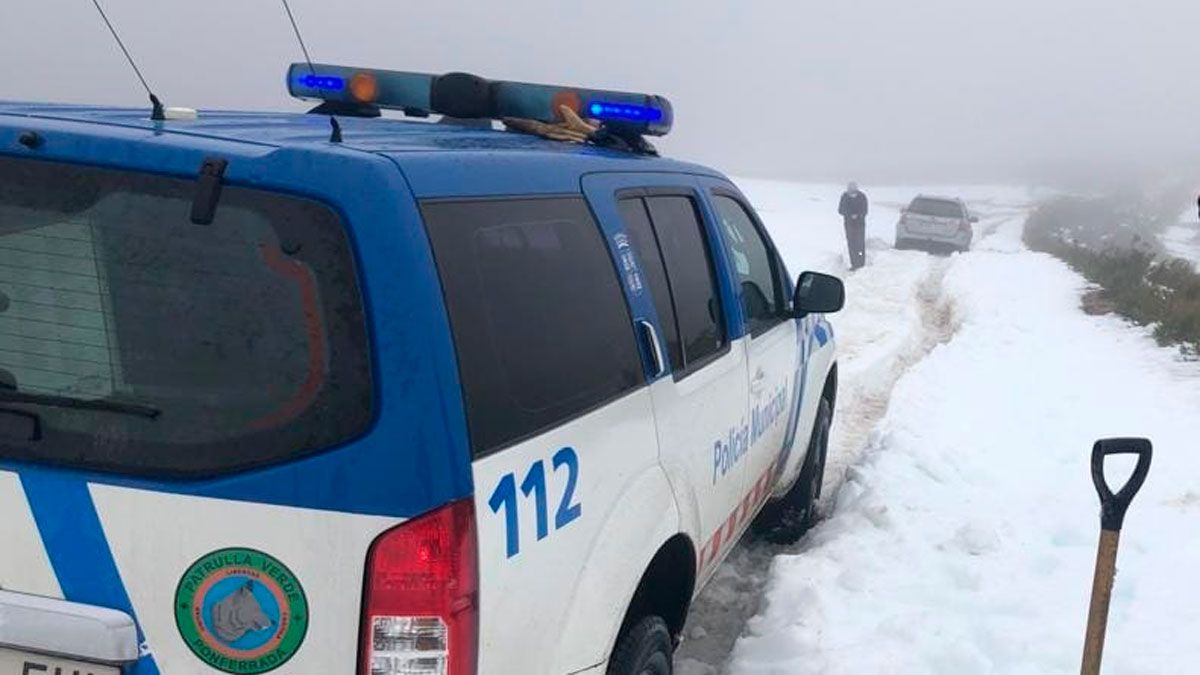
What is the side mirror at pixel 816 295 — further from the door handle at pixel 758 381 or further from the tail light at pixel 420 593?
the tail light at pixel 420 593

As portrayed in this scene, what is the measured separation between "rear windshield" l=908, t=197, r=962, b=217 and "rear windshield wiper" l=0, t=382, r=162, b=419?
25.0 m

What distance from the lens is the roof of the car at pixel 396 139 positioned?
2.02 metres

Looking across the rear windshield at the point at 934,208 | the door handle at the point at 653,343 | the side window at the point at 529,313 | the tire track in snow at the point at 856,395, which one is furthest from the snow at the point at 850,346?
the side window at the point at 529,313

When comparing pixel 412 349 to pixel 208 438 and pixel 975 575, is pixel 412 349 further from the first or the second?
pixel 975 575

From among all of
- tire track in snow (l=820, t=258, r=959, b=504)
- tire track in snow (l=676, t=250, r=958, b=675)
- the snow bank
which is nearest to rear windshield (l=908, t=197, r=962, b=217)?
tire track in snow (l=676, t=250, r=958, b=675)

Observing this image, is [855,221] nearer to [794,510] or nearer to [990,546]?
[794,510]

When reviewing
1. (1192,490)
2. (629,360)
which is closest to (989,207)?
(1192,490)

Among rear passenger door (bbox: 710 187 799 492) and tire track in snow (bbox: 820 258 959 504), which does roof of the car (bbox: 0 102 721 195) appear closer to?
rear passenger door (bbox: 710 187 799 492)

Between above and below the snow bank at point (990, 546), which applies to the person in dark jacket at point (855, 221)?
above

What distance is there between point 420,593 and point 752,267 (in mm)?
2689

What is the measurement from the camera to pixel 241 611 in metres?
1.75

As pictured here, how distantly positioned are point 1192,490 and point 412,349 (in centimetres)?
556

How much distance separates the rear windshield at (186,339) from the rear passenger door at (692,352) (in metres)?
1.02

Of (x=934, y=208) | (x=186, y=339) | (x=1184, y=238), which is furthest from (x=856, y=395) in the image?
(x=1184, y=238)
